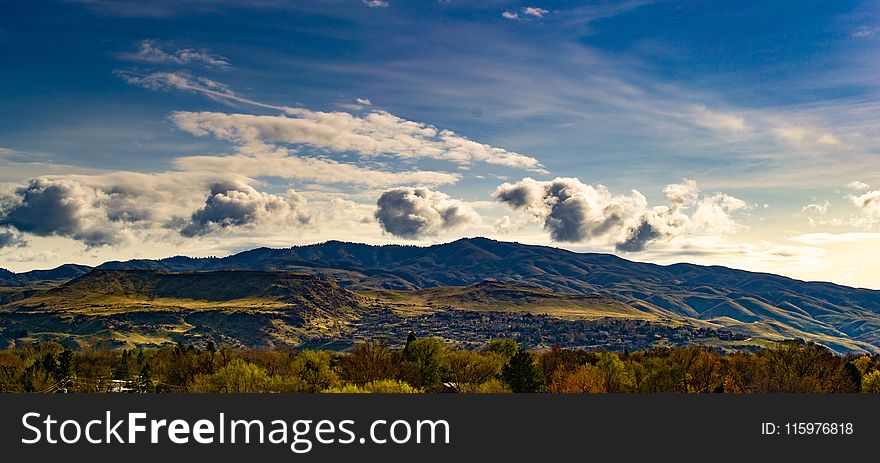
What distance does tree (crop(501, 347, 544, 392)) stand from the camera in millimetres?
117012

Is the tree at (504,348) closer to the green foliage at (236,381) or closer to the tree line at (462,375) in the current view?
the tree line at (462,375)

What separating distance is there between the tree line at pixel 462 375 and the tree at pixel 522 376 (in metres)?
0.19

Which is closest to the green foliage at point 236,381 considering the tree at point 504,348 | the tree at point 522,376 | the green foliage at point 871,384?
the tree at point 522,376

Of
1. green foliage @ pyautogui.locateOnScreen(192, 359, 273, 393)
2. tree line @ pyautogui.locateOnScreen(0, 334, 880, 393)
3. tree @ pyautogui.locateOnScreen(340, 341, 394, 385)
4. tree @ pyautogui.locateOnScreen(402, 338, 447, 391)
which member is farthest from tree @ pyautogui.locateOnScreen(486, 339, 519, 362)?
green foliage @ pyautogui.locateOnScreen(192, 359, 273, 393)

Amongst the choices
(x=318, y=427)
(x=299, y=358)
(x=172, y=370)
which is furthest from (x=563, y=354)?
(x=318, y=427)

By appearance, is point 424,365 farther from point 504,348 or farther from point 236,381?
point 504,348

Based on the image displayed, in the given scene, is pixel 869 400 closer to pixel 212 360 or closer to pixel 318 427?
pixel 318 427

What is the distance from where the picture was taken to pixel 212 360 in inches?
5551

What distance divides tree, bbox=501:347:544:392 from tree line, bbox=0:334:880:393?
19 centimetres

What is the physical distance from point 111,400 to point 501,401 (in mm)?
27015

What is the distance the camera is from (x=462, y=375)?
146m

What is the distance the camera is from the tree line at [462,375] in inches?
4254

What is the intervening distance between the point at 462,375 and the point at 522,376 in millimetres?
30533

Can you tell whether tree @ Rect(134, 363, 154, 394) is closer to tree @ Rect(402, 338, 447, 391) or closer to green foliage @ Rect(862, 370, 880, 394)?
tree @ Rect(402, 338, 447, 391)
